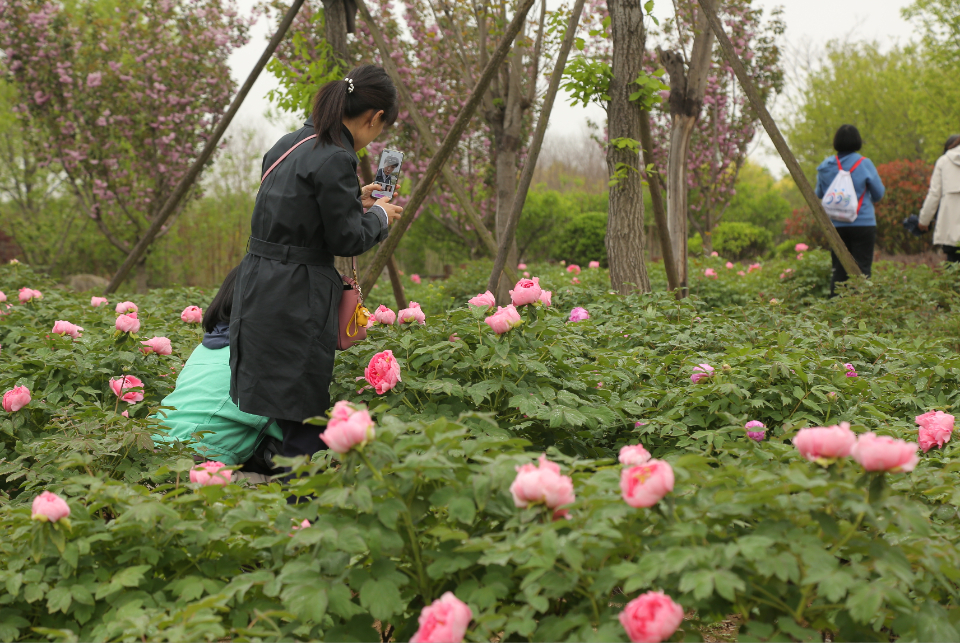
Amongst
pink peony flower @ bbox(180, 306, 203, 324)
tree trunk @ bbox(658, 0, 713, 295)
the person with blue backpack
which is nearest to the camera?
pink peony flower @ bbox(180, 306, 203, 324)

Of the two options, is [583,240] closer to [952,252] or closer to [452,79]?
[452,79]

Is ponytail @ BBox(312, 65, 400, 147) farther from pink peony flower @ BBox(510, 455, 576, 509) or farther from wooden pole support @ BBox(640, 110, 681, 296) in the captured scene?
wooden pole support @ BBox(640, 110, 681, 296)

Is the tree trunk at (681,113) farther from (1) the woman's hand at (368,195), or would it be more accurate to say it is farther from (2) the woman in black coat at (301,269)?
(2) the woman in black coat at (301,269)

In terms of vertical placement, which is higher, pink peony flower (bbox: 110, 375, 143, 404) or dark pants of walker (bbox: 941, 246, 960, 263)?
dark pants of walker (bbox: 941, 246, 960, 263)

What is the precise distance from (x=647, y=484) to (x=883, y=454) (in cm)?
39

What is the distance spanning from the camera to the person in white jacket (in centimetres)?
657

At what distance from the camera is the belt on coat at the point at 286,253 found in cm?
264

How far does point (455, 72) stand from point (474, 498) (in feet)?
31.6

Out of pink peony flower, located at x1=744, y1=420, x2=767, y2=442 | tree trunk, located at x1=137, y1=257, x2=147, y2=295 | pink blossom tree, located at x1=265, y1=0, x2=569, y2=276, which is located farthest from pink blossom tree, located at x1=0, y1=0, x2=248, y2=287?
pink peony flower, located at x1=744, y1=420, x2=767, y2=442

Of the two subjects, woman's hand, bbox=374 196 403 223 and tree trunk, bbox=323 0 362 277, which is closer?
woman's hand, bbox=374 196 403 223

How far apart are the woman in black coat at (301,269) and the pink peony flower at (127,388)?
398 mm

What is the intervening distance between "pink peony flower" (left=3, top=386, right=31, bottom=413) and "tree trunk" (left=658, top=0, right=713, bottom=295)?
489 cm

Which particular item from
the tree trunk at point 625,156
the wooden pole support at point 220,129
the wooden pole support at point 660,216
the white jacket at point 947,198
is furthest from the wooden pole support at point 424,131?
the white jacket at point 947,198

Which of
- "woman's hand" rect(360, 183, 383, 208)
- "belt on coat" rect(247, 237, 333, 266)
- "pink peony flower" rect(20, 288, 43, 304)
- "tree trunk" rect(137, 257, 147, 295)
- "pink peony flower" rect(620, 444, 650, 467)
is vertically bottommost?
"tree trunk" rect(137, 257, 147, 295)
